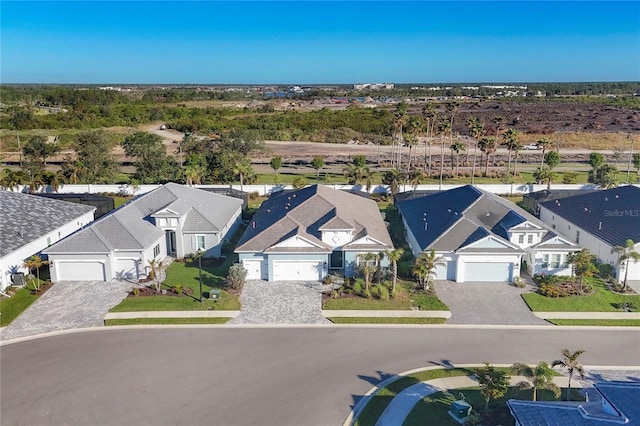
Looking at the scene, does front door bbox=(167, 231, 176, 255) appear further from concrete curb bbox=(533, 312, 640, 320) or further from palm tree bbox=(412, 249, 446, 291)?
concrete curb bbox=(533, 312, 640, 320)

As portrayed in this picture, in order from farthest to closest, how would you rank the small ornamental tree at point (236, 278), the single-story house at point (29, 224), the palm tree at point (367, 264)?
the single-story house at point (29, 224)
the small ornamental tree at point (236, 278)
the palm tree at point (367, 264)

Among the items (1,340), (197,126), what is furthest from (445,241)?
(197,126)

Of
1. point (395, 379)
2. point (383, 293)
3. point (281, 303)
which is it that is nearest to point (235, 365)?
point (281, 303)

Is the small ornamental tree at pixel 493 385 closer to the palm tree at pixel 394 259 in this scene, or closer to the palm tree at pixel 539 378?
the palm tree at pixel 539 378

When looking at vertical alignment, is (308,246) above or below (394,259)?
above

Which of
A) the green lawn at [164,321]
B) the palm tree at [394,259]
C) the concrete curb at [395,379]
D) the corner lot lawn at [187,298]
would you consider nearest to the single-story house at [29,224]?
the corner lot lawn at [187,298]

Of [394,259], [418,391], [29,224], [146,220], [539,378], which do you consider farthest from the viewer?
[146,220]

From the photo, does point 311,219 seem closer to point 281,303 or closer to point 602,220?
point 281,303

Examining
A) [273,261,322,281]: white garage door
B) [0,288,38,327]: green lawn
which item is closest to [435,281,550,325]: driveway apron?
[273,261,322,281]: white garage door

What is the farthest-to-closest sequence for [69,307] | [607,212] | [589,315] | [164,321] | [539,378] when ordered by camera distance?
[607,212]
[69,307]
[589,315]
[164,321]
[539,378]
